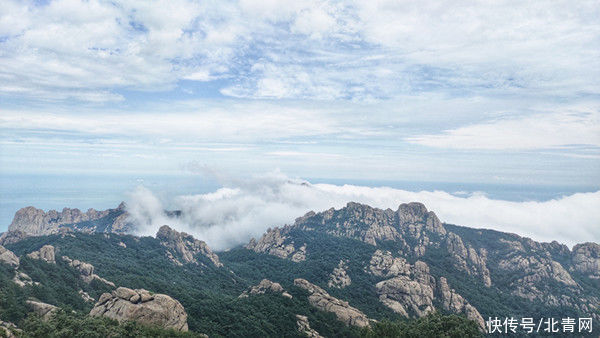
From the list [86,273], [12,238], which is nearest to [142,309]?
[86,273]

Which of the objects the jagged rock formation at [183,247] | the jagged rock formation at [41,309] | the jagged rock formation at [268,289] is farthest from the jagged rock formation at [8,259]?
the jagged rock formation at [183,247]

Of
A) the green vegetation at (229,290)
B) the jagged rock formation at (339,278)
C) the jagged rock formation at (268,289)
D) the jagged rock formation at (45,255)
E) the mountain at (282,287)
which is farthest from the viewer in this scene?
the jagged rock formation at (339,278)

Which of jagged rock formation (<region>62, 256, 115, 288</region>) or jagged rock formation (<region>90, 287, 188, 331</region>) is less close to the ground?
jagged rock formation (<region>90, 287, 188, 331</region>)

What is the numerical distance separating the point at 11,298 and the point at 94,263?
65550mm

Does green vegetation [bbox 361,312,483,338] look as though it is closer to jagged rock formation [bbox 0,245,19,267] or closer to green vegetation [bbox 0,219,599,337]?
green vegetation [bbox 0,219,599,337]

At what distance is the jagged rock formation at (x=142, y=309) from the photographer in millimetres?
59484

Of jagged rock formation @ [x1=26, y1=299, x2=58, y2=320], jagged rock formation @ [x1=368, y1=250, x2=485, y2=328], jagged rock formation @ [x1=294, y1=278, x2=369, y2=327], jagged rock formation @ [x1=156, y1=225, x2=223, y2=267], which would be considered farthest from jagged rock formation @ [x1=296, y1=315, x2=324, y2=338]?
jagged rock formation @ [x1=156, y1=225, x2=223, y2=267]

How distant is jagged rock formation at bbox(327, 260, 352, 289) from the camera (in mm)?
146875

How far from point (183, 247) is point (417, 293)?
12077 cm

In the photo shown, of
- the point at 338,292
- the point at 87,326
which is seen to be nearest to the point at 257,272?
the point at 338,292

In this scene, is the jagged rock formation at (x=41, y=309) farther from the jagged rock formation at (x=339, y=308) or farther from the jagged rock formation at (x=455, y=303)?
the jagged rock formation at (x=455, y=303)

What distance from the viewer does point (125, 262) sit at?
459ft

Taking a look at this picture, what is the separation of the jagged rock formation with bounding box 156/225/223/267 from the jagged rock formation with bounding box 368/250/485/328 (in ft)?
290

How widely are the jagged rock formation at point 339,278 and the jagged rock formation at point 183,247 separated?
62.1 m
